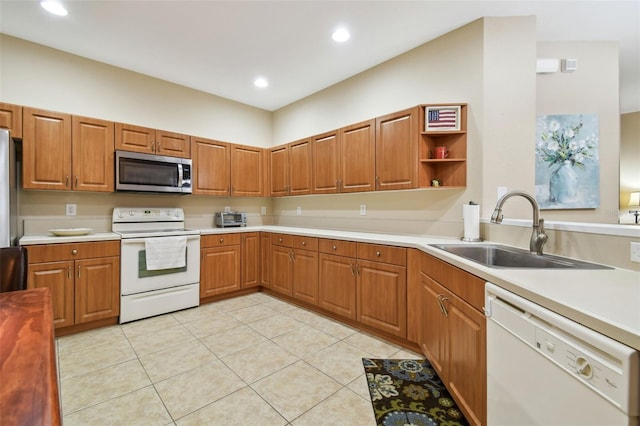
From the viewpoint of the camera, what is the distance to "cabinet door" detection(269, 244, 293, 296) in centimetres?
350

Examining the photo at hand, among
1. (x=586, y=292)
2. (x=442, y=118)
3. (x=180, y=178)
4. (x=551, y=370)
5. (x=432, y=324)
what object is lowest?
(x=432, y=324)

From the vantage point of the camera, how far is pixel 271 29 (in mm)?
2674

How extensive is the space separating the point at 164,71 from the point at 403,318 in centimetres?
377

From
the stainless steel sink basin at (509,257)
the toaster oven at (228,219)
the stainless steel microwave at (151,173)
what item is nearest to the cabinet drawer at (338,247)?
the stainless steel sink basin at (509,257)

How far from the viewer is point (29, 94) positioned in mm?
2838

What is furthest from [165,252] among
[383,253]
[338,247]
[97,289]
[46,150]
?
[383,253]

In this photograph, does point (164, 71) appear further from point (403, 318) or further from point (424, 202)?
point (403, 318)

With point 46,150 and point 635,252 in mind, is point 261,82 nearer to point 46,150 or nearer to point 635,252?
point 46,150

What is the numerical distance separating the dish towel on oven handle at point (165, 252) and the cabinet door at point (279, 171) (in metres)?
1.45

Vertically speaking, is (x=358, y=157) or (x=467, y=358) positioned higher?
(x=358, y=157)

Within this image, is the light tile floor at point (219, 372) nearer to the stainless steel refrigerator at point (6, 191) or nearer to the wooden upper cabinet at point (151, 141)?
the stainless steel refrigerator at point (6, 191)

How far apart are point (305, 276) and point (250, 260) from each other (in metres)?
0.95

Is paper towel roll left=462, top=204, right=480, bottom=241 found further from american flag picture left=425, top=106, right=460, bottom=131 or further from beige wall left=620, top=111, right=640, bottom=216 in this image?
beige wall left=620, top=111, right=640, bottom=216

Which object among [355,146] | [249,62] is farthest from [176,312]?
[249,62]
